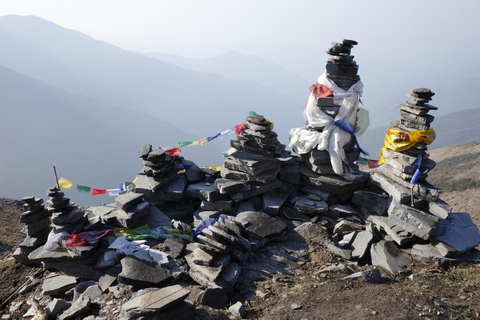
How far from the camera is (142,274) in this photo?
18.0 feet

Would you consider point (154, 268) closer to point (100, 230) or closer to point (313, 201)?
point (100, 230)

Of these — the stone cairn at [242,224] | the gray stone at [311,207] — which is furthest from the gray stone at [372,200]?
the gray stone at [311,207]

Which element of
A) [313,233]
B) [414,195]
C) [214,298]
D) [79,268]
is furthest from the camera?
[313,233]

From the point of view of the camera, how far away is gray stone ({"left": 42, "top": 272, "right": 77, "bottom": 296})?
19.7 feet

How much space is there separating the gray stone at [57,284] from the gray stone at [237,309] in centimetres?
367

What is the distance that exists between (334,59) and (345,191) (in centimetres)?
395

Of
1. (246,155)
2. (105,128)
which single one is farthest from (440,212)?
(105,128)

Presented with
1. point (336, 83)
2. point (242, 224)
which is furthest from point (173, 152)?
point (336, 83)

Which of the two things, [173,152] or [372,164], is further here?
[372,164]

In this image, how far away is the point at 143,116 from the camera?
16225 centimetres

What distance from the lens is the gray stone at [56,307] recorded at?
5.30 meters

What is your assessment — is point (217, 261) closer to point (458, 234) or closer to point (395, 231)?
point (395, 231)

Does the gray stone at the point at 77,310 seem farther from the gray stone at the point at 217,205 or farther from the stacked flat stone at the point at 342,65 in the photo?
the stacked flat stone at the point at 342,65

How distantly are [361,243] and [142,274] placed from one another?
5017 millimetres
